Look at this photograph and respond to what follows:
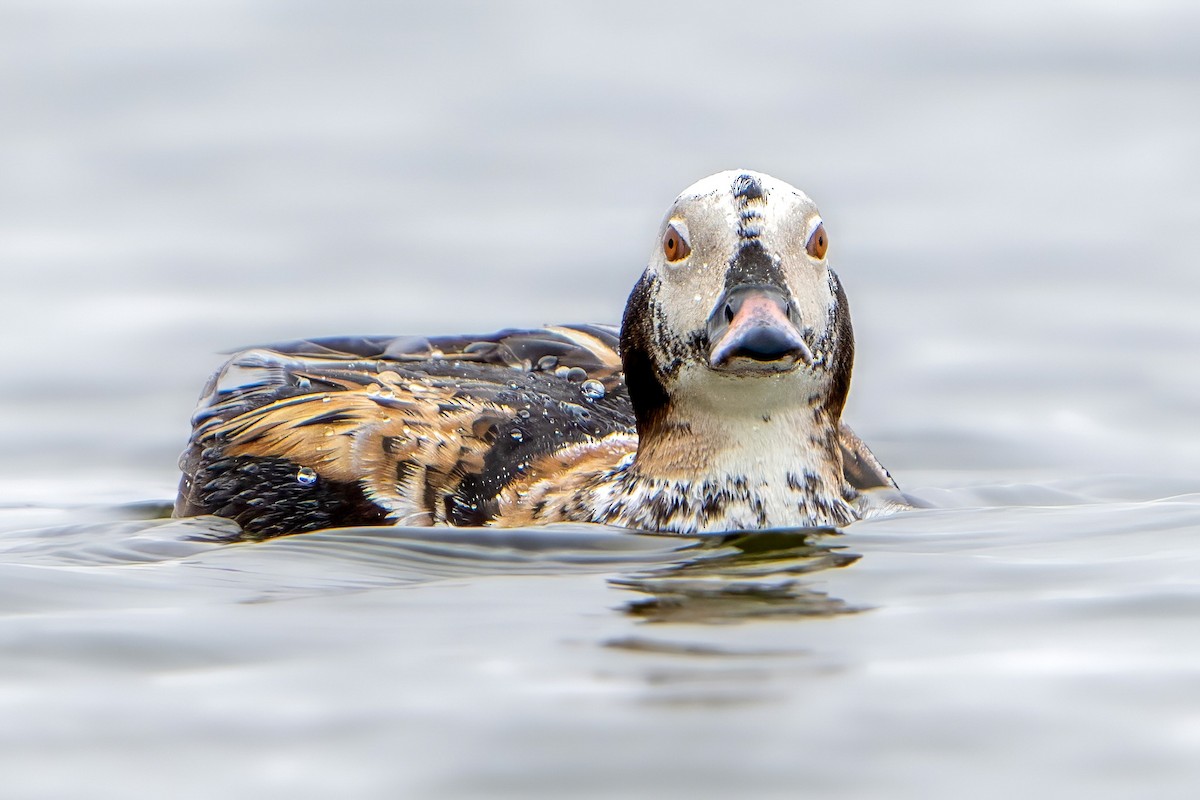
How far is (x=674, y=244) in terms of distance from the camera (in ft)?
26.0

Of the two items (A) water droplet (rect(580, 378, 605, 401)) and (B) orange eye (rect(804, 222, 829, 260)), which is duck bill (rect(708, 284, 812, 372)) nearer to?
(B) orange eye (rect(804, 222, 829, 260))

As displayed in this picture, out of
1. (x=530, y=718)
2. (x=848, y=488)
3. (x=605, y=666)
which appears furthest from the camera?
(x=848, y=488)

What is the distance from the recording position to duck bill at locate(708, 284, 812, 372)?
712 centimetres

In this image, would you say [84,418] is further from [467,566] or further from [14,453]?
[467,566]

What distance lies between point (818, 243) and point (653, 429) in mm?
958

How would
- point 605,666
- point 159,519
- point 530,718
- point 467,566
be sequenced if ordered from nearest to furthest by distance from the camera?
point 530,718
point 605,666
point 467,566
point 159,519

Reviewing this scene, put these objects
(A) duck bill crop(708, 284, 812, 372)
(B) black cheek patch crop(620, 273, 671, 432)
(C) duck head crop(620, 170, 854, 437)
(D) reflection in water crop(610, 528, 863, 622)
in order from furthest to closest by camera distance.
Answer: (B) black cheek patch crop(620, 273, 671, 432) < (C) duck head crop(620, 170, 854, 437) < (A) duck bill crop(708, 284, 812, 372) < (D) reflection in water crop(610, 528, 863, 622)

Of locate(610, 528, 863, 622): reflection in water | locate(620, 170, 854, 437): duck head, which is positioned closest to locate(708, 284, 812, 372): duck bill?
locate(620, 170, 854, 437): duck head

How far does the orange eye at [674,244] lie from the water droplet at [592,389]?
1.44 metres

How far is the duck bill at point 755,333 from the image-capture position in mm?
7121

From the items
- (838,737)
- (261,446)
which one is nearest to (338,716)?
(838,737)

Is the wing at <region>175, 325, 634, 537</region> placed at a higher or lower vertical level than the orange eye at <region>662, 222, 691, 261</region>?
lower

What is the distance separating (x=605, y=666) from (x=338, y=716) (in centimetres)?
81

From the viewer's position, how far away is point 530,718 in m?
5.35
